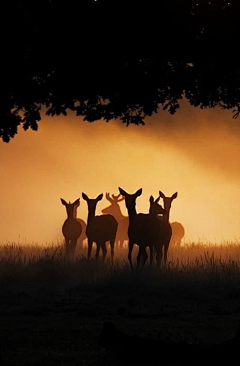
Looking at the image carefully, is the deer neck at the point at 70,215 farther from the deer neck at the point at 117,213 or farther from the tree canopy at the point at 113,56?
the tree canopy at the point at 113,56

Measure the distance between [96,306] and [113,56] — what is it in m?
5.89

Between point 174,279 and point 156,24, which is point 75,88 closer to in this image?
point 156,24

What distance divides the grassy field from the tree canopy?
9.98 ft

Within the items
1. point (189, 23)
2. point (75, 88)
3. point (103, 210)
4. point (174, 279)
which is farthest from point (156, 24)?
point (103, 210)

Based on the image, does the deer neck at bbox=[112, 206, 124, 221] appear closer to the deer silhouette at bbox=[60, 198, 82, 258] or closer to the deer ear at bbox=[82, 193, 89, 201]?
the deer silhouette at bbox=[60, 198, 82, 258]

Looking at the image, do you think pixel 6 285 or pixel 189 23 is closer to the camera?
pixel 189 23

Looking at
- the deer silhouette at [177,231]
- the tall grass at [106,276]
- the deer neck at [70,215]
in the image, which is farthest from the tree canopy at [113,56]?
the deer silhouette at [177,231]

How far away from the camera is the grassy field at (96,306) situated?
12.9 metres

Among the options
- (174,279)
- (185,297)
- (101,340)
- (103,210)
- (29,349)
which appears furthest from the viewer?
(103,210)

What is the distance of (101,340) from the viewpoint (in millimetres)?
11758

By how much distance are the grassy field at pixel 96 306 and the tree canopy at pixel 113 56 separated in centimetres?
304

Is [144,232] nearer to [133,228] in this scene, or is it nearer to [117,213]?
[133,228]

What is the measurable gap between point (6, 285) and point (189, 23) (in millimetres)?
9510

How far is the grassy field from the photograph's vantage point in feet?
42.2
